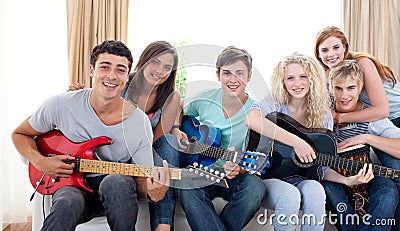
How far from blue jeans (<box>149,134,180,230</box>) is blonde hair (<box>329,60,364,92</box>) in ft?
2.70

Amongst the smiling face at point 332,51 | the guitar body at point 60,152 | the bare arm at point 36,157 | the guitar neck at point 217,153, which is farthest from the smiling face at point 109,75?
the smiling face at point 332,51

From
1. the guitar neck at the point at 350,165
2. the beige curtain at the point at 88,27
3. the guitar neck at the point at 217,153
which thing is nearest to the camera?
the guitar neck at the point at 217,153

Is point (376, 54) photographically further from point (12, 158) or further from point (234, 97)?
point (12, 158)

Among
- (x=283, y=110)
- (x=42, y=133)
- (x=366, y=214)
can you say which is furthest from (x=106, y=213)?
(x=366, y=214)

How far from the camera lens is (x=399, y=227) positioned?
2.22 metres

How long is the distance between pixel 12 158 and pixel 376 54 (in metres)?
2.40

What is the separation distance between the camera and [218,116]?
2.10 metres

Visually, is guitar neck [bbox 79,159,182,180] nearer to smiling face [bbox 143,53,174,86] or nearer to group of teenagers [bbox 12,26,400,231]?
group of teenagers [bbox 12,26,400,231]

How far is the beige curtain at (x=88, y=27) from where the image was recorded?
3055 mm

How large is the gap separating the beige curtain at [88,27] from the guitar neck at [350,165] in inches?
59.6

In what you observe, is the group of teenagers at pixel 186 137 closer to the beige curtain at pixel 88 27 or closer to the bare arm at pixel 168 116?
the bare arm at pixel 168 116

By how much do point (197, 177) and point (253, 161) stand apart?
0.81 feet

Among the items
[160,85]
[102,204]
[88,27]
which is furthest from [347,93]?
[88,27]

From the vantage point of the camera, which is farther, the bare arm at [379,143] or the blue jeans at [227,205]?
the bare arm at [379,143]
